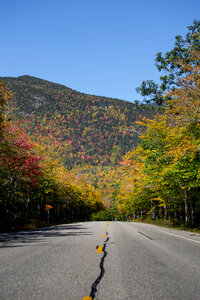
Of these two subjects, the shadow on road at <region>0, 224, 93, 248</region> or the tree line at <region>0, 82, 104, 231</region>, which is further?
the tree line at <region>0, 82, 104, 231</region>

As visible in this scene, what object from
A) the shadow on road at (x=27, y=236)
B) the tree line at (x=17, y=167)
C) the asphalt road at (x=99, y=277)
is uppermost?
the tree line at (x=17, y=167)

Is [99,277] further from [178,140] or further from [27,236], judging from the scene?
[178,140]

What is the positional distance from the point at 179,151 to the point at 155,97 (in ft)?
38.8

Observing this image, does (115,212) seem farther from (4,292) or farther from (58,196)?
(4,292)

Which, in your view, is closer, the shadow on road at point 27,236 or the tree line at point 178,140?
the shadow on road at point 27,236

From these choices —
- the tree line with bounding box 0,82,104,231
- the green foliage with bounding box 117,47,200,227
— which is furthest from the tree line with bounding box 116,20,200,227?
the tree line with bounding box 0,82,104,231

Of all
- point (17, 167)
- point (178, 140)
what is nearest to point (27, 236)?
point (17, 167)

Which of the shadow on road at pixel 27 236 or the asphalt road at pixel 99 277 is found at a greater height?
the asphalt road at pixel 99 277

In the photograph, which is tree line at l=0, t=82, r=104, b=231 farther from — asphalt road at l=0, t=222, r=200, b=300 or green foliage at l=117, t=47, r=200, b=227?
asphalt road at l=0, t=222, r=200, b=300

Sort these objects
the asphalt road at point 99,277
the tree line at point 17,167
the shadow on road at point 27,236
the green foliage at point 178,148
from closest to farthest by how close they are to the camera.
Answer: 1. the asphalt road at point 99,277
2. the shadow on road at point 27,236
3. the green foliage at point 178,148
4. the tree line at point 17,167

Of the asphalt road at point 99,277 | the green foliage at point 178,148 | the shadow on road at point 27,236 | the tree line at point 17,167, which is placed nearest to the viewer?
the asphalt road at point 99,277

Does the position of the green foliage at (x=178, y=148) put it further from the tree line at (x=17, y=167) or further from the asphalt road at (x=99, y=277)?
the tree line at (x=17, y=167)

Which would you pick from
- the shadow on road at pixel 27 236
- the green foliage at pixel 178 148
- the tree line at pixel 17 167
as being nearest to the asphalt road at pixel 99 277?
the shadow on road at pixel 27 236

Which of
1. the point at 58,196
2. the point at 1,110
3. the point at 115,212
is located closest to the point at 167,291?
the point at 1,110
